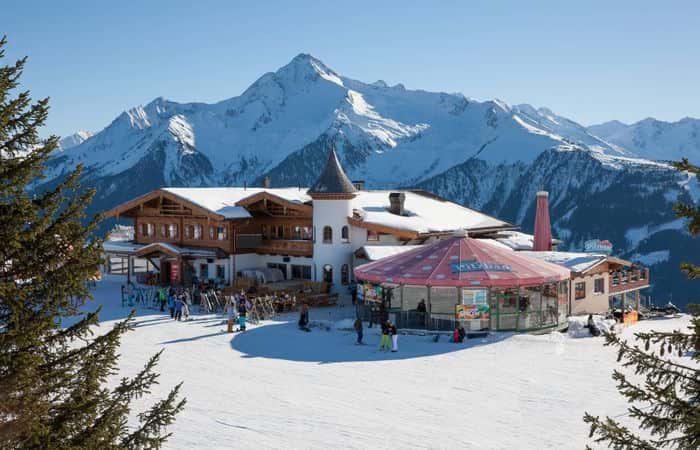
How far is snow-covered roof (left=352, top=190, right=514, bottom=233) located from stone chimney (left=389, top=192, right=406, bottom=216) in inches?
13.1

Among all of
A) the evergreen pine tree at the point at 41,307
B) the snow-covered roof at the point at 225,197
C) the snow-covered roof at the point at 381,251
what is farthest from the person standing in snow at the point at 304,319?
the evergreen pine tree at the point at 41,307

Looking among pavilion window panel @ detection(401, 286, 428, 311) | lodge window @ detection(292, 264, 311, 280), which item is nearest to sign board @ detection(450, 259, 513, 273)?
pavilion window panel @ detection(401, 286, 428, 311)

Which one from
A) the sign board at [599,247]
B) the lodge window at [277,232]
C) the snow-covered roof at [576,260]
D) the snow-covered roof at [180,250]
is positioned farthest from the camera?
the lodge window at [277,232]

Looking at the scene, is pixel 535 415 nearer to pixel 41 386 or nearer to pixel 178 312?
pixel 41 386

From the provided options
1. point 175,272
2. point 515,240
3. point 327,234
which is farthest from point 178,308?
point 515,240

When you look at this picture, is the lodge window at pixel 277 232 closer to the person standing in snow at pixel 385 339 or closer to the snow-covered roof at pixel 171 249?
the snow-covered roof at pixel 171 249

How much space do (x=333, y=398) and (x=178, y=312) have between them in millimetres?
13841

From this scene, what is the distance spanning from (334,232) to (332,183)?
264 cm

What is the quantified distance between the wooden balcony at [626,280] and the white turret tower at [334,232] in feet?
44.2

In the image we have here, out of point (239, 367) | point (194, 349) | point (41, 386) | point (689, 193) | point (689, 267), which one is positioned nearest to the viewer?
point (689, 267)

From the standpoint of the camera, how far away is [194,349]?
24344 mm

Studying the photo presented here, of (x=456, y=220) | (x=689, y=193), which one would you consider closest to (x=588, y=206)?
(x=689, y=193)

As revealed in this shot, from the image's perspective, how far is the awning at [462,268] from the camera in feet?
92.0

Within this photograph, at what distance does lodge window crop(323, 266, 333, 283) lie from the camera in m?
39.7
